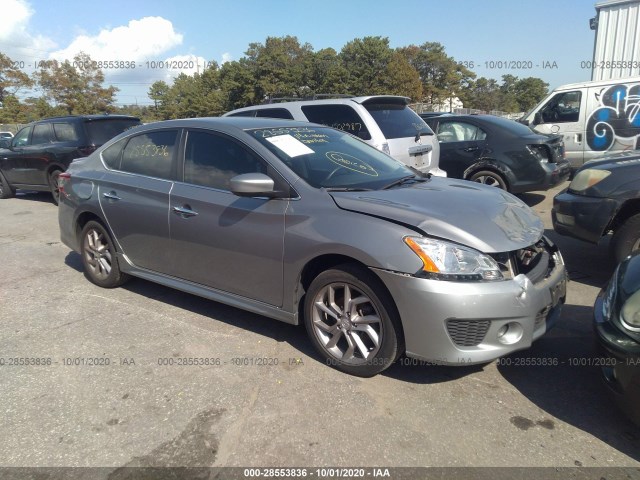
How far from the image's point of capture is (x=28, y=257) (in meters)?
6.20

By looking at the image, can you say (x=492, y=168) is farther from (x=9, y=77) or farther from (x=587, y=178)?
(x=9, y=77)

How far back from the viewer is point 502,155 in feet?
25.1

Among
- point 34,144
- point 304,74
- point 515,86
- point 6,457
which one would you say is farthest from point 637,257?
point 515,86

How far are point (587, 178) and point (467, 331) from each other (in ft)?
9.70

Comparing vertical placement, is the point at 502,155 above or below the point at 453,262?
above

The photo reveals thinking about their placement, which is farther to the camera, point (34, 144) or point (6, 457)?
point (34, 144)

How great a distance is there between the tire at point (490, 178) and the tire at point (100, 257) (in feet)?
18.7

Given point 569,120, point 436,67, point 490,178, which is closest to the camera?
point 490,178

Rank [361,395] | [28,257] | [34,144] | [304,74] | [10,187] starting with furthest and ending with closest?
[304,74] < [10,187] < [34,144] < [28,257] < [361,395]

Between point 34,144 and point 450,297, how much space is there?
9878mm

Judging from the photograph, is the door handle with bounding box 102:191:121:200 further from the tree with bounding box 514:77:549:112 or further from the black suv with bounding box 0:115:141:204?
the tree with bounding box 514:77:549:112

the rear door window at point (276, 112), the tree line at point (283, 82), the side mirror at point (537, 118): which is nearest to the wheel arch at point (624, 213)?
the rear door window at point (276, 112)

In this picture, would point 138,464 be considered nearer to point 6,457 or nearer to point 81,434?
point 81,434

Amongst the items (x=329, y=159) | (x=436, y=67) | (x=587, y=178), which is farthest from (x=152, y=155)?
(x=436, y=67)
